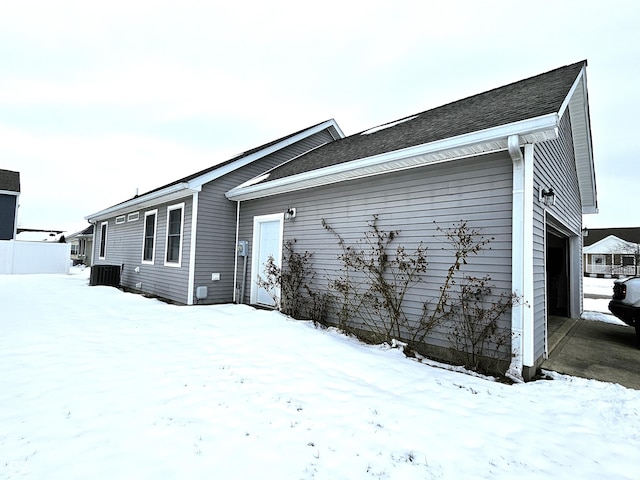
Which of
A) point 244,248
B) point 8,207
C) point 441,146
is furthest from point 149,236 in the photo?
point 8,207

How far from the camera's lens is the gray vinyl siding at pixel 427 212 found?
4.10 meters

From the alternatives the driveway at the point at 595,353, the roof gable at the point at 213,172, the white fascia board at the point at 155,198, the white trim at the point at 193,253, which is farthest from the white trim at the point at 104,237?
the driveway at the point at 595,353

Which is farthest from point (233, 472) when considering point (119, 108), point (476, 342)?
point (119, 108)

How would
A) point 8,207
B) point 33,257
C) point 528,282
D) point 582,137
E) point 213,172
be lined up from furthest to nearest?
point 8,207 < point 33,257 < point 213,172 < point 582,137 < point 528,282

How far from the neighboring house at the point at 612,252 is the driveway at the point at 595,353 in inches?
1026

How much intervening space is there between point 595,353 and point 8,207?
26.0 meters

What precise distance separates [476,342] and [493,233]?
4.59ft

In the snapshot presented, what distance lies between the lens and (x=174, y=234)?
8797mm

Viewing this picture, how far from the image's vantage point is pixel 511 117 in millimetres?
4039

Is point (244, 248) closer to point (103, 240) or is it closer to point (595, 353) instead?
point (595, 353)

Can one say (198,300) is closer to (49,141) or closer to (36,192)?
(49,141)

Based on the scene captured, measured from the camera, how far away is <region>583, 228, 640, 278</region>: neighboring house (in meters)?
27.5

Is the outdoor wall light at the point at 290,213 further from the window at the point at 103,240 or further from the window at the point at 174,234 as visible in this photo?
the window at the point at 103,240

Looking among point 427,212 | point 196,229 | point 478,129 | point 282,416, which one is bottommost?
point 282,416
